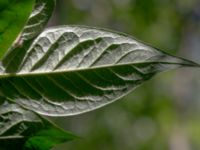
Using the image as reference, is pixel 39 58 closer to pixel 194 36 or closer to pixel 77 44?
pixel 77 44

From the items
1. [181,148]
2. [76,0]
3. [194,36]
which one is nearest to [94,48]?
[181,148]

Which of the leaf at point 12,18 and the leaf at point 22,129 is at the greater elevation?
the leaf at point 12,18

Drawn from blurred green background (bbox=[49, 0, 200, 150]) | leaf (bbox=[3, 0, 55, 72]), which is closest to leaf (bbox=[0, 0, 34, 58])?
leaf (bbox=[3, 0, 55, 72])

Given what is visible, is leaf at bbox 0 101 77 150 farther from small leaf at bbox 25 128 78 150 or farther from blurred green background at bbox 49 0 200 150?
blurred green background at bbox 49 0 200 150

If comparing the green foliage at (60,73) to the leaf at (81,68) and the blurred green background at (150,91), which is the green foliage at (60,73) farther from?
the blurred green background at (150,91)

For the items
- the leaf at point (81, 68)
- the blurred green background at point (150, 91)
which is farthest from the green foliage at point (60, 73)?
the blurred green background at point (150, 91)

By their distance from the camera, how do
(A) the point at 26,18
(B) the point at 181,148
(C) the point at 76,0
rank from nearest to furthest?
(A) the point at 26,18 → (B) the point at 181,148 → (C) the point at 76,0
